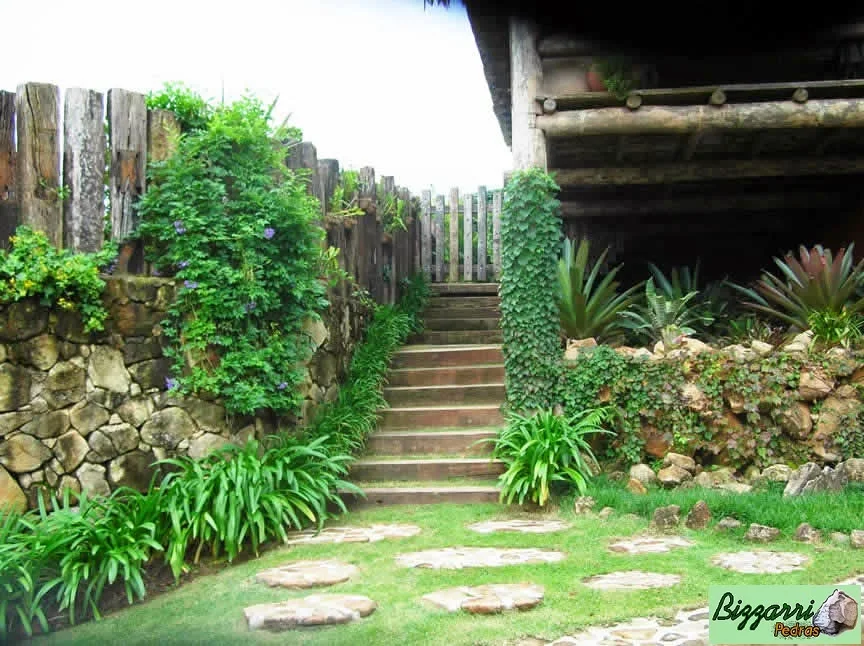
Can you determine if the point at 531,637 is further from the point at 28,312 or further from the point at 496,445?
the point at 28,312

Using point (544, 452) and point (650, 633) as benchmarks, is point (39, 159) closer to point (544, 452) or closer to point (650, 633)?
point (544, 452)

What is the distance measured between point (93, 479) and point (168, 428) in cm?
A: 54

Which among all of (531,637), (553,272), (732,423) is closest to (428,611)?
(531,637)

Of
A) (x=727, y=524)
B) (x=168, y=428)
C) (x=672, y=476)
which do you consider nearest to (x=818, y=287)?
(x=672, y=476)

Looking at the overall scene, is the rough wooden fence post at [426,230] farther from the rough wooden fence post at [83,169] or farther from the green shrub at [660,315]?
the rough wooden fence post at [83,169]

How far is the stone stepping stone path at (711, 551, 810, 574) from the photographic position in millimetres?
3475

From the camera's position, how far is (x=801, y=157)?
8.03 metres

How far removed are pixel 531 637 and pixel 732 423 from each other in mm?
3268

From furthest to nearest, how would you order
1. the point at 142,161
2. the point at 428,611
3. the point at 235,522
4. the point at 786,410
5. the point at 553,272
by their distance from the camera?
the point at 553,272, the point at 786,410, the point at 142,161, the point at 235,522, the point at 428,611

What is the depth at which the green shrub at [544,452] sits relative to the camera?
5031mm

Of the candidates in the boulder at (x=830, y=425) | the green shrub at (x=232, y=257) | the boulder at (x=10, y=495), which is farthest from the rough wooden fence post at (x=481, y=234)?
the boulder at (x=10, y=495)

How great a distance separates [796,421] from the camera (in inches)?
211

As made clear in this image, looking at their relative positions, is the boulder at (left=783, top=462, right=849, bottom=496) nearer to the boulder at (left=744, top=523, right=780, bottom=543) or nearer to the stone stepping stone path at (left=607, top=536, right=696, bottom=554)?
the boulder at (left=744, top=523, right=780, bottom=543)

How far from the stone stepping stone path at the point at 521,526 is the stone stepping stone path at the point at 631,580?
3.09ft
